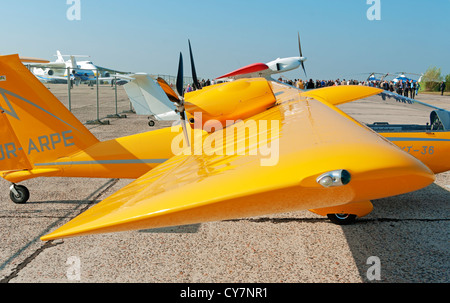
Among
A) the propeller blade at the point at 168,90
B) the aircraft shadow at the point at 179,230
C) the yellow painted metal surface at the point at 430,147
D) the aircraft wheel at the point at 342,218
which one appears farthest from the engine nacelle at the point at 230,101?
the yellow painted metal surface at the point at 430,147

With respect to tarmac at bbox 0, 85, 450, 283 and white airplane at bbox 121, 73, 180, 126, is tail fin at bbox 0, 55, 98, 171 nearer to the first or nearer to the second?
tarmac at bbox 0, 85, 450, 283

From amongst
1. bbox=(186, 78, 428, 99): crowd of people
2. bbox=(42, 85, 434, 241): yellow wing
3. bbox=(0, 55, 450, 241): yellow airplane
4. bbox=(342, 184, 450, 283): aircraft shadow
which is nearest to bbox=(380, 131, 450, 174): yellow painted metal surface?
bbox=(0, 55, 450, 241): yellow airplane

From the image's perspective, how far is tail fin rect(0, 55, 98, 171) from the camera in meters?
5.63

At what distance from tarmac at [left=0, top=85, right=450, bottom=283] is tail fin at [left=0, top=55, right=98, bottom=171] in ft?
3.28

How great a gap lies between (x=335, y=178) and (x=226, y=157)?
1.28 meters

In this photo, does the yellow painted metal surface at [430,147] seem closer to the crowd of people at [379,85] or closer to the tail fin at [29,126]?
the tail fin at [29,126]

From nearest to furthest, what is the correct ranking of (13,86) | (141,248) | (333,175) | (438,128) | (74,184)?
(333,175)
(141,248)
(13,86)
(438,128)
(74,184)

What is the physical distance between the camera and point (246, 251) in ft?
14.5

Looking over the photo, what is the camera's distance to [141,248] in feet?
14.9

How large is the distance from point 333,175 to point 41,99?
5.47 m

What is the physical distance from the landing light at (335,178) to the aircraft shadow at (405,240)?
2312 mm

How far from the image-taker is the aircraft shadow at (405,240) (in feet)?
12.8
